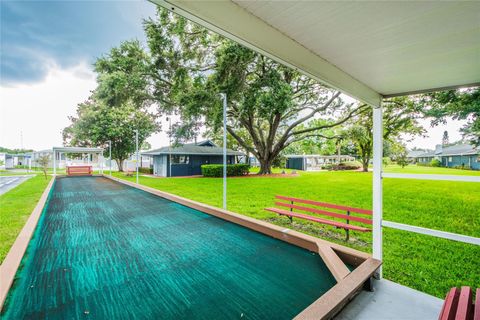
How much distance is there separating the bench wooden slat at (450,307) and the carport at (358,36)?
58cm

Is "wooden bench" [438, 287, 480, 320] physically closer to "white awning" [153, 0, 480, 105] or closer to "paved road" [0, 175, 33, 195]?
"white awning" [153, 0, 480, 105]

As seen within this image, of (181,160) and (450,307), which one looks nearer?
(450,307)

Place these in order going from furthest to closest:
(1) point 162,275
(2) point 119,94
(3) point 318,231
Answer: (2) point 119,94 < (3) point 318,231 < (1) point 162,275

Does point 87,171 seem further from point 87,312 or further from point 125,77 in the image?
Result: point 87,312

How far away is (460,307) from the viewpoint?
1.68m

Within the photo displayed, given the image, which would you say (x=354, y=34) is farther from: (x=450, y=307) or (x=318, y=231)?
(x=318, y=231)

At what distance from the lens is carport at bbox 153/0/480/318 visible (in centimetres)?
150

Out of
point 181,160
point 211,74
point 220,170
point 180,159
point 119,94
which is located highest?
point 211,74

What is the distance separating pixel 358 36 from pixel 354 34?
0.06 meters

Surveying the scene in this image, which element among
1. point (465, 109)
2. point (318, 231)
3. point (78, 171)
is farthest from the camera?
point (78, 171)

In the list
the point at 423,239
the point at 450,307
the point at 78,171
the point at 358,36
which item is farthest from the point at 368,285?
the point at 78,171

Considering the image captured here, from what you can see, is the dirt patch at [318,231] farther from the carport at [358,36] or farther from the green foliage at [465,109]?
the green foliage at [465,109]

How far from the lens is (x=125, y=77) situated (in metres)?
13.8

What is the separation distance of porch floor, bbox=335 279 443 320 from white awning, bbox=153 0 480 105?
8.19 ft
